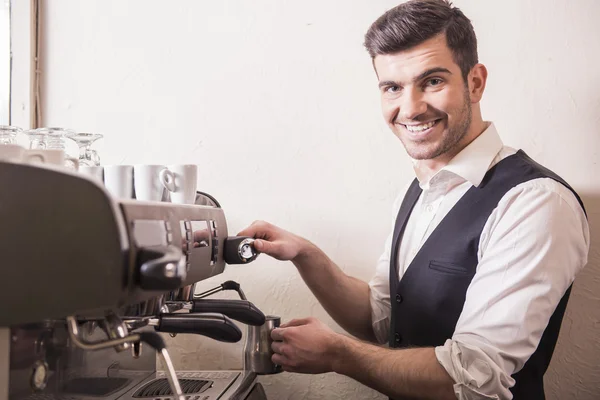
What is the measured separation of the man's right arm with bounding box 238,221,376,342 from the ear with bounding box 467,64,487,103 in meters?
0.46

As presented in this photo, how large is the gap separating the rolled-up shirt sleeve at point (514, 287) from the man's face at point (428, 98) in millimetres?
196

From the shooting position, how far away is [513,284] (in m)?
0.95

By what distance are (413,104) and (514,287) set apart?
397 millimetres

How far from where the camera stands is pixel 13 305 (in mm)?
543

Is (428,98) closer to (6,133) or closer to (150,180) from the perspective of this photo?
(150,180)

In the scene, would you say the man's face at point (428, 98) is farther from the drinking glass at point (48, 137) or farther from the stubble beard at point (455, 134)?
the drinking glass at point (48, 137)

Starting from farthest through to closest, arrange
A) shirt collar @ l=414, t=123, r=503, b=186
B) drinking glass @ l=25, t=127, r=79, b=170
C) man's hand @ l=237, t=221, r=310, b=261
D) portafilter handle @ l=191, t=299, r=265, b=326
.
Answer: man's hand @ l=237, t=221, r=310, b=261 < shirt collar @ l=414, t=123, r=503, b=186 < drinking glass @ l=25, t=127, r=79, b=170 < portafilter handle @ l=191, t=299, r=265, b=326

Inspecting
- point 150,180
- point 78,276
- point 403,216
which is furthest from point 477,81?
point 78,276

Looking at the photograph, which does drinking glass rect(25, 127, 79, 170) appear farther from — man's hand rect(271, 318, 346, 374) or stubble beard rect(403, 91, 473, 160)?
stubble beard rect(403, 91, 473, 160)

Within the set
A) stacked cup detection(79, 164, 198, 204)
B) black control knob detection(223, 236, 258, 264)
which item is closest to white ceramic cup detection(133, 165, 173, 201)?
stacked cup detection(79, 164, 198, 204)

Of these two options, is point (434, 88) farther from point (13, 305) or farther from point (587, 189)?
point (13, 305)

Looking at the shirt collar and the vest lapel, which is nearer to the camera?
the shirt collar

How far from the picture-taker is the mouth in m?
1.14

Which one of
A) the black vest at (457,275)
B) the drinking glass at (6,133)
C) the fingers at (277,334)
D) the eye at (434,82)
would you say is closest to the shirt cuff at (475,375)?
the black vest at (457,275)
